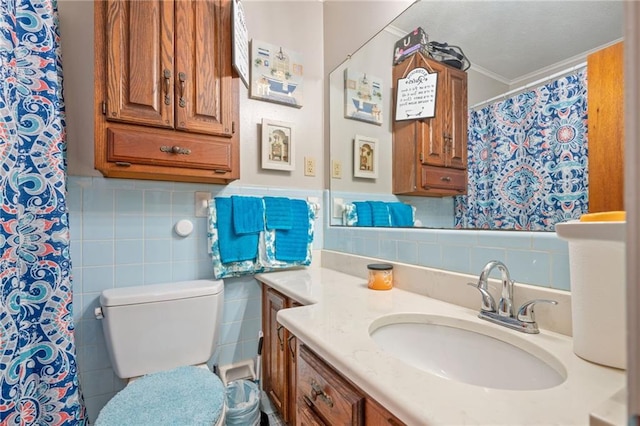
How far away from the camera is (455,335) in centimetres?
80

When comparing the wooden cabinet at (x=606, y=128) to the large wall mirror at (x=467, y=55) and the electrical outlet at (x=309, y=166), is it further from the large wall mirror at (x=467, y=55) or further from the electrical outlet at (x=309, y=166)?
the electrical outlet at (x=309, y=166)

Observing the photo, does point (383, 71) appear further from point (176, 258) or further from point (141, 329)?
point (141, 329)

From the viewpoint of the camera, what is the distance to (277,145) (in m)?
1.62

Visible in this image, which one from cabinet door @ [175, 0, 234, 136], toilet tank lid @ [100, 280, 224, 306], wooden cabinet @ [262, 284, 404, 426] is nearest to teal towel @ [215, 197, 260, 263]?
toilet tank lid @ [100, 280, 224, 306]

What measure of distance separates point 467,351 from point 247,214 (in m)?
1.07

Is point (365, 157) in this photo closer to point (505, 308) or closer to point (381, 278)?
point (381, 278)

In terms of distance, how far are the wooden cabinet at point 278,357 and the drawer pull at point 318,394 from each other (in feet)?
0.97

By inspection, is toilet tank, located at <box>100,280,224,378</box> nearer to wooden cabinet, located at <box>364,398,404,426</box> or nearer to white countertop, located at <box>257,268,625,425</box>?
white countertop, located at <box>257,268,625,425</box>

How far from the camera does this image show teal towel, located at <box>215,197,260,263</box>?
138cm

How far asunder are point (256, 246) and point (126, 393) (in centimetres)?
74

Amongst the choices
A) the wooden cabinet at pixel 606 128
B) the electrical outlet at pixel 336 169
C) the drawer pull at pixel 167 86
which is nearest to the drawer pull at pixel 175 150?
the drawer pull at pixel 167 86

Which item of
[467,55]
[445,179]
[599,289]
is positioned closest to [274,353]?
[445,179]

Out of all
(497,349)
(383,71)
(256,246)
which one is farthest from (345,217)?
(497,349)

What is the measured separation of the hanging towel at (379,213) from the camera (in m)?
1.41
